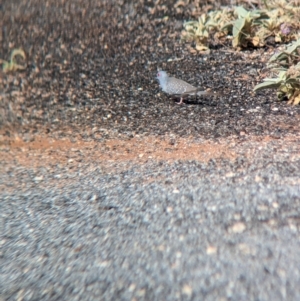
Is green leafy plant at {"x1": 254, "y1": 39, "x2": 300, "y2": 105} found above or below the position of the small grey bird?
above

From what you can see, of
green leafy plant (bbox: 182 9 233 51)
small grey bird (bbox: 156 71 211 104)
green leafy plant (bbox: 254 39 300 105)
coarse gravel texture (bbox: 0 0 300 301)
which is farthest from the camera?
green leafy plant (bbox: 182 9 233 51)

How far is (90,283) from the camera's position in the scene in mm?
3018

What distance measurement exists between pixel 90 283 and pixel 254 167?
1445 mm

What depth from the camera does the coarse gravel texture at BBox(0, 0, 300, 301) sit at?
2.97m

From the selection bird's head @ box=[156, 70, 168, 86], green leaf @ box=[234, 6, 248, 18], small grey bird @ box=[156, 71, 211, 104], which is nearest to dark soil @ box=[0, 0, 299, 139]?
small grey bird @ box=[156, 71, 211, 104]

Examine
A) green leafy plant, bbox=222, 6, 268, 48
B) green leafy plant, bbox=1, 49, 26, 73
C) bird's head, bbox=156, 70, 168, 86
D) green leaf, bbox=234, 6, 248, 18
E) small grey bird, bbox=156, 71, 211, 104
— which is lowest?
small grey bird, bbox=156, 71, 211, 104

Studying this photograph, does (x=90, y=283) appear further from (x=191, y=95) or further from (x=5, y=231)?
(x=191, y=95)

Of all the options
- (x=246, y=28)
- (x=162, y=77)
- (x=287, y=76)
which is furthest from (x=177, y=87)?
(x=246, y=28)

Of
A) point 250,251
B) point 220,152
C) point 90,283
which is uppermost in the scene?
point 220,152

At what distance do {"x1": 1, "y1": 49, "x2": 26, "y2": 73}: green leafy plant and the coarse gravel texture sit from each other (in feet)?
0.38

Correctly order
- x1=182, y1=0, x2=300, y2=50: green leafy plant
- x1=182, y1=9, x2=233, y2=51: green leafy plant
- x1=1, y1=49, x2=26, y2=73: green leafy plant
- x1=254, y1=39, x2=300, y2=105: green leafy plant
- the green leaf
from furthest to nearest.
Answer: x1=1, y1=49, x2=26, y2=73: green leafy plant
x1=182, y1=9, x2=233, y2=51: green leafy plant
the green leaf
x1=182, y1=0, x2=300, y2=50: green leafy plant
x1=254, y1=39, x2=300, y2=105: green leafy plant

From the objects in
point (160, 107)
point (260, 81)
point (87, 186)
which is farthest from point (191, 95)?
point (87, 186)

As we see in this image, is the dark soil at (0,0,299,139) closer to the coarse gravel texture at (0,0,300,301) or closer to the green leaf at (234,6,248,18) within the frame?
the coarse gravel texture at (0,0,300,301)

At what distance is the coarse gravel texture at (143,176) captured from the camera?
297 centimetres
